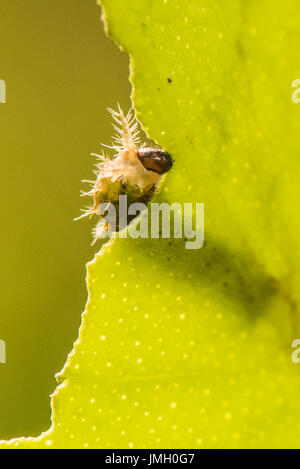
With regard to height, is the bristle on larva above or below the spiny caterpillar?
above

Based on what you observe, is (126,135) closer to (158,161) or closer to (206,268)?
(158,161)

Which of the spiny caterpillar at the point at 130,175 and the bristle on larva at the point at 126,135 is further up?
the bristle on larva at the point at 126,135

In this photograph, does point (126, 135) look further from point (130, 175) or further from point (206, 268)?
point (206, 268)

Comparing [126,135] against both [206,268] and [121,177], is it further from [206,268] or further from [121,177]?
[206,268]

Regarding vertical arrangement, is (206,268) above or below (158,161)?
below

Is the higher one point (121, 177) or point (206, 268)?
point (121, 177)

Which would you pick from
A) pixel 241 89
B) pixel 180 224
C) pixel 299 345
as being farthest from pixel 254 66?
pixel 299 345

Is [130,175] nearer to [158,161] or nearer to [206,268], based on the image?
[158,161]

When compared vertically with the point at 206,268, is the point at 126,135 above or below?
above

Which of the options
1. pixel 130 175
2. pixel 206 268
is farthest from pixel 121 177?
pixel 206 268
